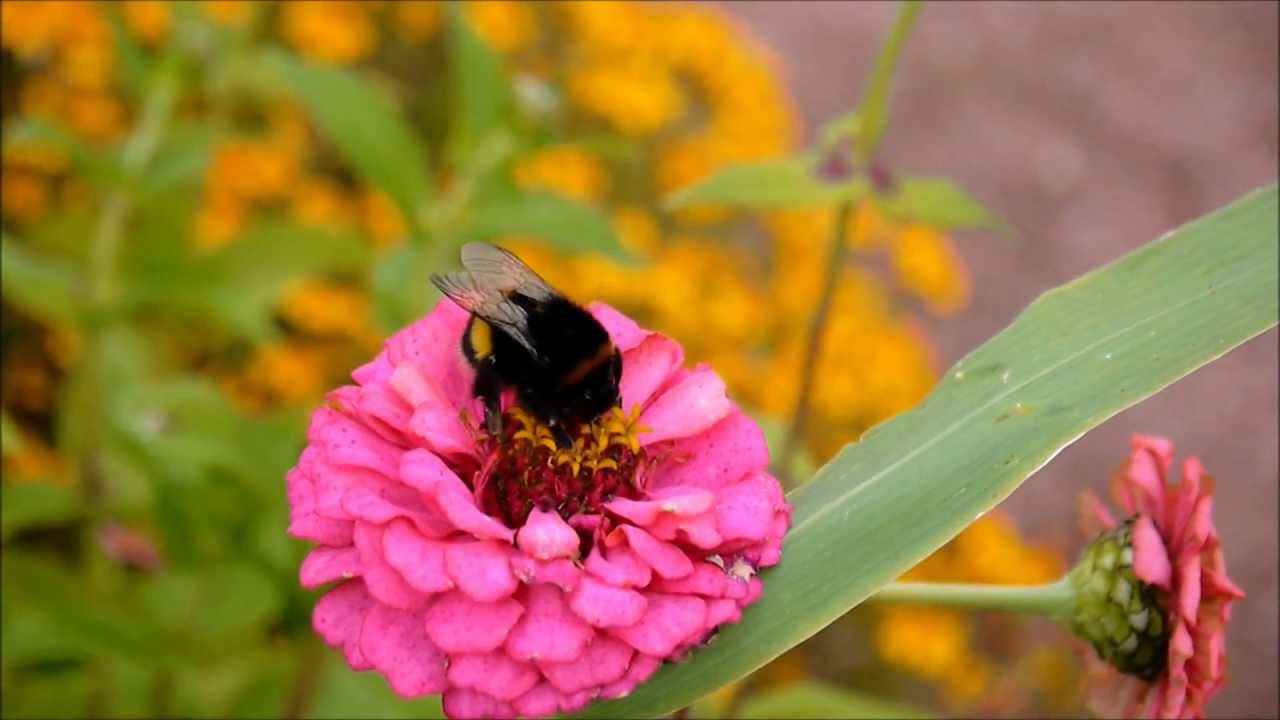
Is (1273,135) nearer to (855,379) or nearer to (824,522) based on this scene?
(855,379)

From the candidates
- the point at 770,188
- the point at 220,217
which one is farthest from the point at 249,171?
the point at 770,188

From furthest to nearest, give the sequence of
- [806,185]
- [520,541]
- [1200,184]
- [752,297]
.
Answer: [1200,184], [752,297], [806,185], [520,541]

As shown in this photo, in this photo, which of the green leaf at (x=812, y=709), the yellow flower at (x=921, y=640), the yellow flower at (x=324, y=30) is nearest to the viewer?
the green leaf at (x=812, y=709)

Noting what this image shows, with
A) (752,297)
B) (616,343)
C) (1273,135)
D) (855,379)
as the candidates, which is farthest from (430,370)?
(1273,135)

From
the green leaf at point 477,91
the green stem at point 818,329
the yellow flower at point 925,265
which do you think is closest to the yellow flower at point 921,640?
the yellow flower at point 925,265

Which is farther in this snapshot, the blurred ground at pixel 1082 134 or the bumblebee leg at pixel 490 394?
the blurred ground at pixel 1082 134

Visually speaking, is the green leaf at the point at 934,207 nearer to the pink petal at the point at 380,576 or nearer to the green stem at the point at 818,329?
the green stem at the point at 818,329

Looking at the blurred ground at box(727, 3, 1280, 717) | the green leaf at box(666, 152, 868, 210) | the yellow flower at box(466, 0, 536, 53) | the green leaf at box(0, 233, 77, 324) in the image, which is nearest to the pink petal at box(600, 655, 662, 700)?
the green leaf at box(666, 152, 868, 210)
